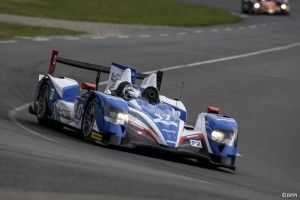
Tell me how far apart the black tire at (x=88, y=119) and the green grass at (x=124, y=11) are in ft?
83.9

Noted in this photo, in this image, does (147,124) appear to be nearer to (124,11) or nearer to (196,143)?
(196,143)

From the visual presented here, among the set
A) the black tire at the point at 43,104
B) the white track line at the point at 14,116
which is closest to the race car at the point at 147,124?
the white track line at the point at 14,116

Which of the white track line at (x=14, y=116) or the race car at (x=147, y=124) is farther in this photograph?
the white track line at (x=14, y=116)

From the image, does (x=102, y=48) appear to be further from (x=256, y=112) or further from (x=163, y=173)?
(x=163, y=173)

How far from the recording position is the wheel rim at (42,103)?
1351 centimetres

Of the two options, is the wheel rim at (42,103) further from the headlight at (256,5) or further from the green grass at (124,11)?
the headlight at (256,5)

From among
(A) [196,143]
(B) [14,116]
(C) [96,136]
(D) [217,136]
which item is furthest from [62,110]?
(D) [217,136]

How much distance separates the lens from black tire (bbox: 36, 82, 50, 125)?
44.2 feet

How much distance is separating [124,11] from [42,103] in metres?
32.4

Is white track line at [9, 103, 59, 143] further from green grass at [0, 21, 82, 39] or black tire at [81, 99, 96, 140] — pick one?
green grass at [0, 21, 82, 39]

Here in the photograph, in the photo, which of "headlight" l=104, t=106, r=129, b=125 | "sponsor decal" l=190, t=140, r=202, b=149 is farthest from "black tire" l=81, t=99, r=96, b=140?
"sponsor decal" l=190, t=140, r=202, b=149

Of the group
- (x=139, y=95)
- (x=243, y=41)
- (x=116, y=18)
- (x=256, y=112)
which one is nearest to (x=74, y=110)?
(x=139, y=95)

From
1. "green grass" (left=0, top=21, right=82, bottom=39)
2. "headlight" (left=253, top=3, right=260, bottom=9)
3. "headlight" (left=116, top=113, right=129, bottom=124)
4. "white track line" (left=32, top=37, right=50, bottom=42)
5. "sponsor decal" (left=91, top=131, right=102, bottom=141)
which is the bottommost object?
"sponsor decal" (left=91, top=131, right=102, bottom=141)

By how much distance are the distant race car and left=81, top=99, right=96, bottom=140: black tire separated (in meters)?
44.5
